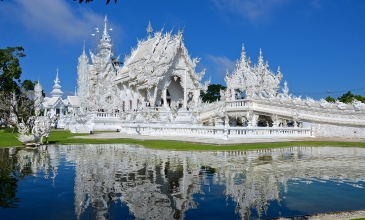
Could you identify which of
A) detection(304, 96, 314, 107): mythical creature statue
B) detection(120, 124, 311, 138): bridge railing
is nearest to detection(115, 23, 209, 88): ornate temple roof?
detection(120, 124, 311, 138): bridge railing

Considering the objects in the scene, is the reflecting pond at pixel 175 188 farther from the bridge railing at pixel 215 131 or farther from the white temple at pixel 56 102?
the white temple at pixel 56 102

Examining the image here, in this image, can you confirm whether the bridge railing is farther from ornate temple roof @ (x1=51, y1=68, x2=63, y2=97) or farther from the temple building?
ornate temple roof @ (x1=51, y1=68, x2=63, y2=97)

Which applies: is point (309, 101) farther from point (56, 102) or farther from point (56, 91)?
point (56, 91)

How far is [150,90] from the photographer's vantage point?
32750mm

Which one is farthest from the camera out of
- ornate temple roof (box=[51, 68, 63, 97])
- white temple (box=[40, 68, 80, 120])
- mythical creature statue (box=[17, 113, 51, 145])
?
ornate temple roof (box=[51, 68, 63, 97])

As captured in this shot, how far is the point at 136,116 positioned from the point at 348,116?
15.2m

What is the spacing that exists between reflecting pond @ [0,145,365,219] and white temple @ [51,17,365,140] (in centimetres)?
809

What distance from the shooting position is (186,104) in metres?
33.5

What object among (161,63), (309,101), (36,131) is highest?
(161,63)

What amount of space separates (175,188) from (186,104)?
89.4 ft

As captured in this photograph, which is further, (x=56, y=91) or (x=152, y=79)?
(x=56, y=91)

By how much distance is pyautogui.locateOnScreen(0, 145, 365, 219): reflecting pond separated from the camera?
4.90m

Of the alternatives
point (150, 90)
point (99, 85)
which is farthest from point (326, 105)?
point (99, 85)

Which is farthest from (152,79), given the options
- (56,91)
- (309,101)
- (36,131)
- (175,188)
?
(56,91)
